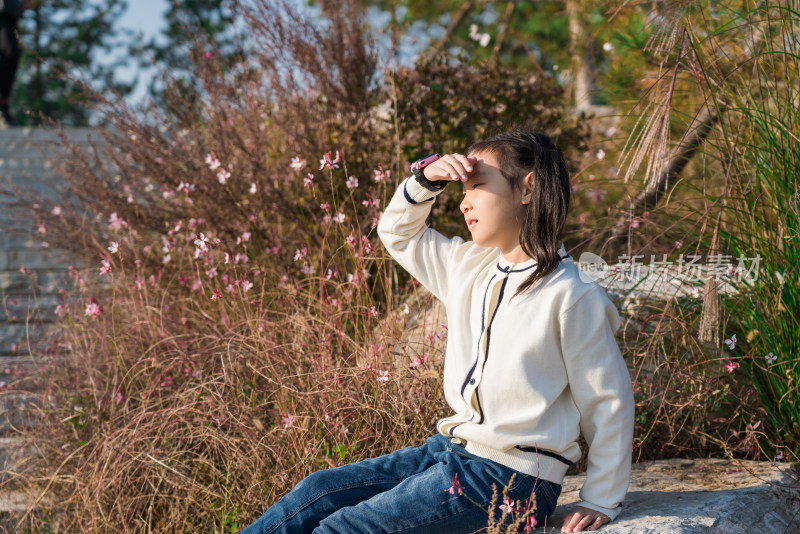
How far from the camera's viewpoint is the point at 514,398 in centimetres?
190

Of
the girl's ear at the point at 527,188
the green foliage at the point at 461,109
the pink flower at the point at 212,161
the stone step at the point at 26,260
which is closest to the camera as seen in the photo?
the girl's ear at the point at 527,188

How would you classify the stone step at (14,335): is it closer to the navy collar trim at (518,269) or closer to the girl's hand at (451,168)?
the girl's hand at (451,168)

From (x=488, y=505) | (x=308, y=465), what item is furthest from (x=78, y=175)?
(x=488, y=505)

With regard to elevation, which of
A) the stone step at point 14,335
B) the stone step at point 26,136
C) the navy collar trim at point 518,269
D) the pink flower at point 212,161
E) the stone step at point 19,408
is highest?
the stone step at point 26,136

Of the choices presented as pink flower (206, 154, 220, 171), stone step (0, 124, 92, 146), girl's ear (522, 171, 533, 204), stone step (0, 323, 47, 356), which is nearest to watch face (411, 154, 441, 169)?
girl's ear (522, 171, 533, 204)

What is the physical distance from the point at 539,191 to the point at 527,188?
0.13ft

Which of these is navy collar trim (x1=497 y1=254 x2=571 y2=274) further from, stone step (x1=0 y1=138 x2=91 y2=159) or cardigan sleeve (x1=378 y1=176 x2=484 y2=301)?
stone step (x1=0 y1=138 x2=91 y2=159)

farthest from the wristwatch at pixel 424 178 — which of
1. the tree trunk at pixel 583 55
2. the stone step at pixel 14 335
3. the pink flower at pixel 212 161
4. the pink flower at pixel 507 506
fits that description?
the tree trunk at pixel 583 55

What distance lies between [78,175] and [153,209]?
1.83 ft

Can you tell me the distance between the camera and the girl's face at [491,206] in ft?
6.50

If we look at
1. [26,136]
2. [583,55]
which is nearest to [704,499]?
[26,136]

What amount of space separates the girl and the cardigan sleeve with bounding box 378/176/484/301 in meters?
0.17

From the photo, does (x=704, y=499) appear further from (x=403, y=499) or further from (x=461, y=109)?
(x=461, y=109)

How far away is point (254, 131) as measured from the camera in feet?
12.9
